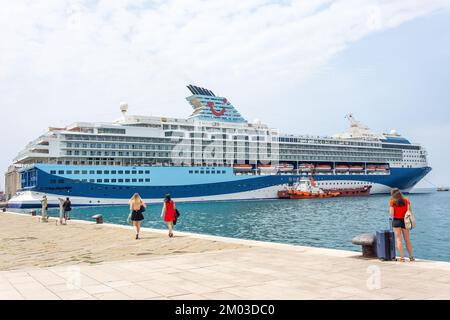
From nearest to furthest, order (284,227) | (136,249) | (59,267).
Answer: (59,267) → (136,249) → (284,227)

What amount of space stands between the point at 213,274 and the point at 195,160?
64.0m

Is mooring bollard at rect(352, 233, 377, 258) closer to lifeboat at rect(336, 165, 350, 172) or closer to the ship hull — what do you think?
the ship hull

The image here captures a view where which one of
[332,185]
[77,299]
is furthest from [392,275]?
[332,185]

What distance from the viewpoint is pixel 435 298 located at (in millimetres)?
5691

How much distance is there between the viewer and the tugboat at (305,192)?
256ft

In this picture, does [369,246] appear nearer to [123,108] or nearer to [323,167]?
[123,108]

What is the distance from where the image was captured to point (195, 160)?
235 ft

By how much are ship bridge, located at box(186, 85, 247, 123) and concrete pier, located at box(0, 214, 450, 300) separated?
6786 cm

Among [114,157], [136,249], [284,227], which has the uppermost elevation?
[114,157]

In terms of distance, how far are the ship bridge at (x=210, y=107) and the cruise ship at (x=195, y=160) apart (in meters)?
0.20

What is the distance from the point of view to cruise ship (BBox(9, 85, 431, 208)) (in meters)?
59.4

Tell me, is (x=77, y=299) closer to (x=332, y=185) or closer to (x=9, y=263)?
(x=9, y=263)
